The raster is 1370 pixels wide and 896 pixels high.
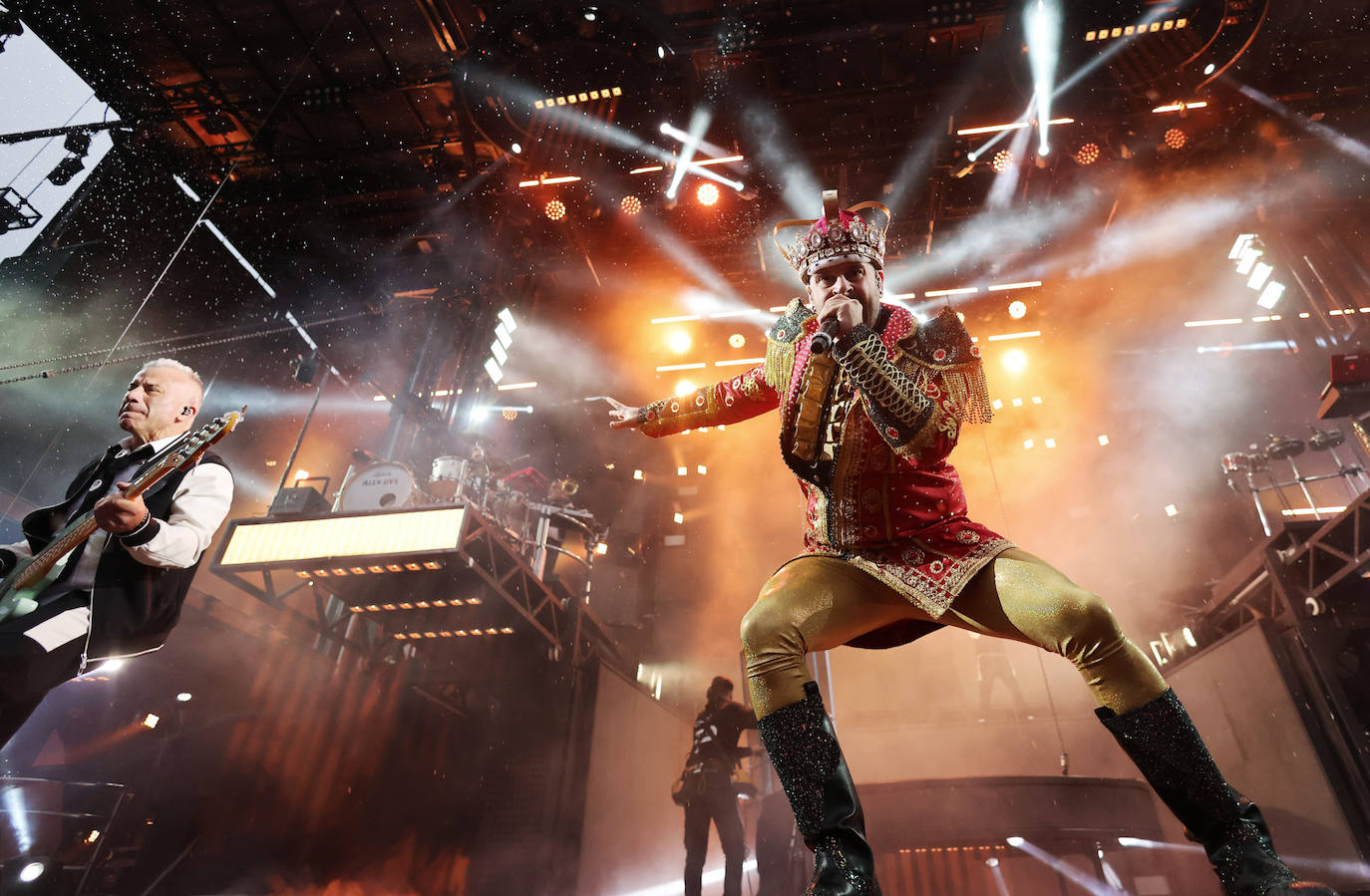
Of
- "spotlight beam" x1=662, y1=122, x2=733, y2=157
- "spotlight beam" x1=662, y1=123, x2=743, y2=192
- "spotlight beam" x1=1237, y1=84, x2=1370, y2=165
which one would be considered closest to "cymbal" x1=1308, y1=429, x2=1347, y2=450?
"spotlight beam" x1=1237, y1=84, x2=1370, y2=165

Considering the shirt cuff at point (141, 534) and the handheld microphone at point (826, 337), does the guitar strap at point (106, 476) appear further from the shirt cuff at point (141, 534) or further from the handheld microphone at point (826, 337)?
the handheld microphone at point (826, 337)

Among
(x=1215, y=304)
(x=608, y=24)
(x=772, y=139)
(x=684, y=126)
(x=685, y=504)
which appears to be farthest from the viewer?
(x=685, y=504)

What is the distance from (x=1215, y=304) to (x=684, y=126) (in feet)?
40.4

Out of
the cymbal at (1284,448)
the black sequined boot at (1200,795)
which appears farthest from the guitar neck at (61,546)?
the cymbal at (1284,448)

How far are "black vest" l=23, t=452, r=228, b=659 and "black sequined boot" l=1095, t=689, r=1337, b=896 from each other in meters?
3.50

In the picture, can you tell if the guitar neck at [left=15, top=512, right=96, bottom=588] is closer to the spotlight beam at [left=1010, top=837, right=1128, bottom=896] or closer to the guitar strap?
the guitar strap

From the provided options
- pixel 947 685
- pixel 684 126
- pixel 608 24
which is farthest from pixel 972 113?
pixel 947 685

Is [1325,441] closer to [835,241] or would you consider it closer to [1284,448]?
[1284,448]

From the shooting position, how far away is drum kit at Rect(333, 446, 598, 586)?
7.20 metres

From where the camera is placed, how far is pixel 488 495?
897 cm

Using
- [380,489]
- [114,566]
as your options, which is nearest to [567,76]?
[380,489]

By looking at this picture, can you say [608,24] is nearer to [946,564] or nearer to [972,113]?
[972,113]

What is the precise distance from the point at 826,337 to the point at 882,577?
76cm

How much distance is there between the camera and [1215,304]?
13.0m
